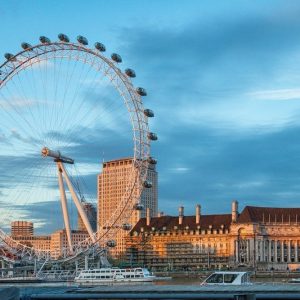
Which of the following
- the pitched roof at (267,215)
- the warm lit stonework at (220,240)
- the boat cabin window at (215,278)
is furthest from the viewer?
the pitched roof at (267,215)

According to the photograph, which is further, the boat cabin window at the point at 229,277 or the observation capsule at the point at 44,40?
the observation capsule at the point at 44,40

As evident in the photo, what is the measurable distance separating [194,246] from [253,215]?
13.1 metres

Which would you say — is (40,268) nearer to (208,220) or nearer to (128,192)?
(128,192)

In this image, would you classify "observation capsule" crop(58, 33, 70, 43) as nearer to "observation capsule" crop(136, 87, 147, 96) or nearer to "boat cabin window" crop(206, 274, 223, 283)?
"observation capsule" crop(136, 87, 147, 96)

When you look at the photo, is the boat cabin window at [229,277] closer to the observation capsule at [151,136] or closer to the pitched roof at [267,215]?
the observation capsule at [151,136]

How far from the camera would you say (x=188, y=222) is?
139000 mm

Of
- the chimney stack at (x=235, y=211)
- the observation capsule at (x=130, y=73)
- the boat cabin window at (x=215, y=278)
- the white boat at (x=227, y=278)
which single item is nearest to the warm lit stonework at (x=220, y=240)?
the chimney stack at (x=235, y=211)

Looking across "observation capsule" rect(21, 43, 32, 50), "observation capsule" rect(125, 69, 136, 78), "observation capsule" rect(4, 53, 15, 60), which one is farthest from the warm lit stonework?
"observation capsule" rect(21, 43, 32, 50)

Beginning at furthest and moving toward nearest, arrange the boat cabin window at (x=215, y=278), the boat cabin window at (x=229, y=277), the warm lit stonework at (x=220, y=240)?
the warm lit stonework at (x=220, y=240)
the boat cabin window at (x=215, y=278)
the boat cabin window at (x=229, y=277)

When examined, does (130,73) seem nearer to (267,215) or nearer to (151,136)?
(151,136)

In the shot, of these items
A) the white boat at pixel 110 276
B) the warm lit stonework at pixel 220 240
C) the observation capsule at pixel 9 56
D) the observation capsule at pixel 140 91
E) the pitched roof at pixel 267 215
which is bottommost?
the white boat at pixel 110 276

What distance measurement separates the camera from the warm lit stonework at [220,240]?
12862 cm

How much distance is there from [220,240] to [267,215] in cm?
990

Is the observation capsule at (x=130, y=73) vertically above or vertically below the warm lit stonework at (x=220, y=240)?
above
